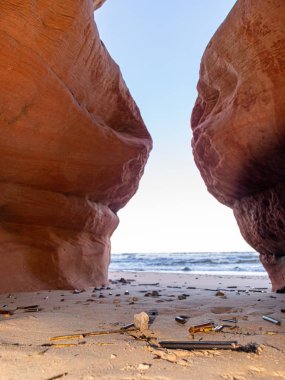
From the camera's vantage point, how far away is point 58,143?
5969 millimetres

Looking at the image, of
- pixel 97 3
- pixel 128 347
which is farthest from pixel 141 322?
pixel 97 3

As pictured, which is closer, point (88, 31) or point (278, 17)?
point (278, 17)

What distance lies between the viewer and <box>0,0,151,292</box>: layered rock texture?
4832 millimetres

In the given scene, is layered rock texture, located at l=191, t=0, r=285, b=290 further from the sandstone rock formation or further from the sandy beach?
the sandstone rock formation

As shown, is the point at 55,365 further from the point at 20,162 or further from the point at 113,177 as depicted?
the point at 113,177

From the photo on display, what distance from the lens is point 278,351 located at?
196 centimetres

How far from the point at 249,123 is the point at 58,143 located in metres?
3.89

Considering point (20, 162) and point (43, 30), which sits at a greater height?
point (43, 30)

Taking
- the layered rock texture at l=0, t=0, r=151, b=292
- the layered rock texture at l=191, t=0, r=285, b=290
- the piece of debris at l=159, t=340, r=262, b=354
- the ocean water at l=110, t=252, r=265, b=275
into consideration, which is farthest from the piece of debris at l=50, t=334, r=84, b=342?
the ocean water at l=110, t=252, r=265, b=275

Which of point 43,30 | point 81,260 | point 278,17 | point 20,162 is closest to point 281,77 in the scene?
point 278,17

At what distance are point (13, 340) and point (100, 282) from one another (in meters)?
5.37

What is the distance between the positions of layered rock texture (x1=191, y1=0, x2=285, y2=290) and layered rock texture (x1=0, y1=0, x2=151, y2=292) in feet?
7.11

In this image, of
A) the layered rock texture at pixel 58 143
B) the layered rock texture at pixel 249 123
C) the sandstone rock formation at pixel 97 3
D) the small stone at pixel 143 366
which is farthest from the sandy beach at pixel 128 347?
the sandstone rock formation at pixel 97 3

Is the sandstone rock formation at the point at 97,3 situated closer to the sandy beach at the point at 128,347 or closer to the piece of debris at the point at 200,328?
the sandy beach at the point at 128,347
